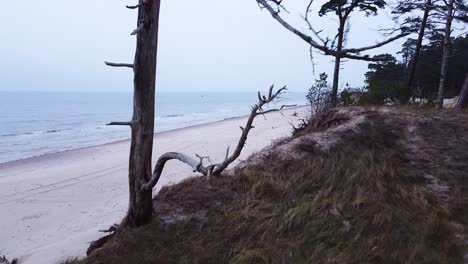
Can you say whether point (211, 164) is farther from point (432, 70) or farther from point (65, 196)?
point (432, 70)

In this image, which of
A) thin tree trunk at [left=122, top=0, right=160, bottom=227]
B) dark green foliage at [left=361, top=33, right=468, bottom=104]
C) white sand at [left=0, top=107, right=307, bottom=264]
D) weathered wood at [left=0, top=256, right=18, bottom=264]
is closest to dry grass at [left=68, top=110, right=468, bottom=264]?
thin tree trunk at [left=122, top=0, right=160, bottom=227]

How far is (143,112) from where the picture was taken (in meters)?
4.25

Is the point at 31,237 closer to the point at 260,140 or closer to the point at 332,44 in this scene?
the point at 332,44

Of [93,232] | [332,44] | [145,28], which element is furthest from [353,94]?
[332,44]

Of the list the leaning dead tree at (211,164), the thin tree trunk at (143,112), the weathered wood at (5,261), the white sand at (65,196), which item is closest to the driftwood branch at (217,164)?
the leaning dead tree at (211,164)

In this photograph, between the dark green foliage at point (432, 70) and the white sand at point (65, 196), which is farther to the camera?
the dark green foliage at point (432, 70)

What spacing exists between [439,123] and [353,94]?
35.3 feet

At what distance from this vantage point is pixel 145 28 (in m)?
4.02

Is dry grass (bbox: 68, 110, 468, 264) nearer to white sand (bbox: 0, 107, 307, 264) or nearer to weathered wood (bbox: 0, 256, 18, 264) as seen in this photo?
white sand (bbox: 0, 107, 307, 264)

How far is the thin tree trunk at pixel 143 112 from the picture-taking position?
4035mm

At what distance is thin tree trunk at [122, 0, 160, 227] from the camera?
13.2 ft

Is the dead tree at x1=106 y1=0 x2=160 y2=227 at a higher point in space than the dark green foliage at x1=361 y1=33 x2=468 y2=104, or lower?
lower

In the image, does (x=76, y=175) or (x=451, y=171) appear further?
(x=76, y=175)

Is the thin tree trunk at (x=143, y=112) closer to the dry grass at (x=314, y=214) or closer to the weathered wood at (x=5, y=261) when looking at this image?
the dry grass at (x=314, y=214)
